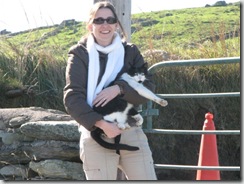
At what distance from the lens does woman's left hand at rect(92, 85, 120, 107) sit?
178 inches

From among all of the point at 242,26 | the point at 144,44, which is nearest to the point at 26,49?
the point at 144,44

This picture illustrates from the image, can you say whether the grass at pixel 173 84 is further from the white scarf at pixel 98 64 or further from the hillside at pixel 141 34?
the white scarf at pixel 98 64

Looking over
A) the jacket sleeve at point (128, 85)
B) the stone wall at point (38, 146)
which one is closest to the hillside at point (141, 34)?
the stone wall at point (38, 146)

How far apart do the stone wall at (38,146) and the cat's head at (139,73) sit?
61.3 inches

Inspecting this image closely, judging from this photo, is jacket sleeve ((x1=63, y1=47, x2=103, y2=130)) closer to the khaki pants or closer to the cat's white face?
the khaki pants

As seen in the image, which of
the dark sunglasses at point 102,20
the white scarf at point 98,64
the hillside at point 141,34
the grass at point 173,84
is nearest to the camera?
the white scarf at point 98,64

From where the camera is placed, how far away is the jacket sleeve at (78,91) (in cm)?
439

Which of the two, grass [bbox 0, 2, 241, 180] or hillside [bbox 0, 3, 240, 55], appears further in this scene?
hillside [bbox 0, 3, 240, 55]

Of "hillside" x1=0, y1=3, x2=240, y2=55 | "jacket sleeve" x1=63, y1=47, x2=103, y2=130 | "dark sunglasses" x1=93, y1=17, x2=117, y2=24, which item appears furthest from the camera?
"hillside" x1=0, y1=3, x2=240, y2=55

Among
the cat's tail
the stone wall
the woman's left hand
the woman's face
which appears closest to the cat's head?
the woman's left hand

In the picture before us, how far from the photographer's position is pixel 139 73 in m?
4.63

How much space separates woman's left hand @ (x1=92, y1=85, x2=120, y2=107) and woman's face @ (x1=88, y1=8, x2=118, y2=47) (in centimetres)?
34

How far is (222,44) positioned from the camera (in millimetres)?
8062

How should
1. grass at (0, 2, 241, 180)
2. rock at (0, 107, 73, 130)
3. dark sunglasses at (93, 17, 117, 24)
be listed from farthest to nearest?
grass at (0, 2, 241, 180) → rock at (0, 107, 73, 130) → dark sunglasses at (93, 17, 117, 24)
